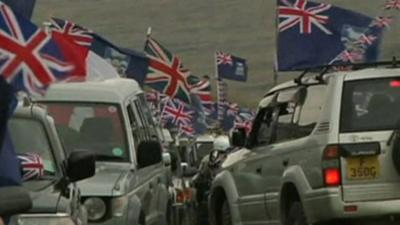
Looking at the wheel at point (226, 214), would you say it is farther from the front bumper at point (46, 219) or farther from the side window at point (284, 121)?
the front bumper at point (46, 219)

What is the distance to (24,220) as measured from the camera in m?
6.17

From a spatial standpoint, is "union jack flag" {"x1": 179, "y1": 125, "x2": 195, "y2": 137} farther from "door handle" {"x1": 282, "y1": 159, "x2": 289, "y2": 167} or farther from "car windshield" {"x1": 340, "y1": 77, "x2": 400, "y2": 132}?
"car windshield" {"x1": 340, "y1": 77, "x2": 400, "y2": 132}

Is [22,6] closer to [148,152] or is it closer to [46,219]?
[46,219]

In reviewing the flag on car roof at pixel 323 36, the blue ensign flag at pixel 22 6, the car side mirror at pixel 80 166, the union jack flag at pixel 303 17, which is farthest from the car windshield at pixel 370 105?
the union jack flag at pixel 303 17

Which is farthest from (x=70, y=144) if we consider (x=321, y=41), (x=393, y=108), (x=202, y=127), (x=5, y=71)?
(x=202, y=127)

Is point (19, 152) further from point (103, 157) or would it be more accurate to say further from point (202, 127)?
point (202, 127)

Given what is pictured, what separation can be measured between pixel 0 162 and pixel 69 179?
9.21 ft

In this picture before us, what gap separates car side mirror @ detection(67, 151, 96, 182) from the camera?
22.1ft

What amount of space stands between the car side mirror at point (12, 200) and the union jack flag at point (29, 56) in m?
1.02

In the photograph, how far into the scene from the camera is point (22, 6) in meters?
5.69

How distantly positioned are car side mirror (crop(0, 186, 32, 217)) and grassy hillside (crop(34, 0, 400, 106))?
151 ft

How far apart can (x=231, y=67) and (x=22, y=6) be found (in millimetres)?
39544

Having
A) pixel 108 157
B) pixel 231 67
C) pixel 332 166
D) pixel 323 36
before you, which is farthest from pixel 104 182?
pixel 231 67

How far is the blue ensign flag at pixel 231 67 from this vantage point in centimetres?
4494
